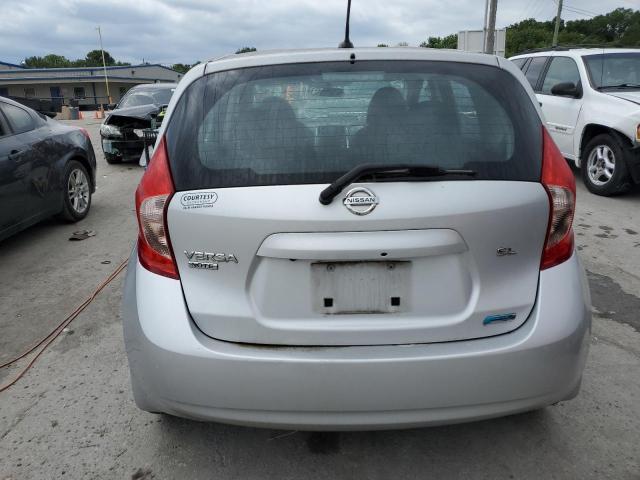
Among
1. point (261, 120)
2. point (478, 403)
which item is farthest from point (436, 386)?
point (261, 120)

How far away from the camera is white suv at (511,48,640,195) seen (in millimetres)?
6895

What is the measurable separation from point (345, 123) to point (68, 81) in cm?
7120

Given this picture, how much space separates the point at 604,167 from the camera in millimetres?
7301

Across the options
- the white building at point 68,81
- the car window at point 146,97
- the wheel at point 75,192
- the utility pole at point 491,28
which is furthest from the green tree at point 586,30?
the wheel at point 75,192

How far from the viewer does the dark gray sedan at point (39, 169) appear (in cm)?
507

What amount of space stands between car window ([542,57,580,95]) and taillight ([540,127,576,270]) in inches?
261

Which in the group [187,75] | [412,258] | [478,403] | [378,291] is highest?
[187,75]

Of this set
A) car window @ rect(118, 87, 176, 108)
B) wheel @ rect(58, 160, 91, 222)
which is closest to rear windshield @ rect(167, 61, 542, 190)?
wheel @ rect(58, 160, 91, 222)

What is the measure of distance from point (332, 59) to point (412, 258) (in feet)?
2.88

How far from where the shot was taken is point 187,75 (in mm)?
2344

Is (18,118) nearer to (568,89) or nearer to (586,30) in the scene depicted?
(568,89)

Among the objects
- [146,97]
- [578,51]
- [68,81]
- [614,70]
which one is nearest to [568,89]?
[614,70]

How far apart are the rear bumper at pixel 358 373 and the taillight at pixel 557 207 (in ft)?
0.27

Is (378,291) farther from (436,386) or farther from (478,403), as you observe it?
(478,403)
